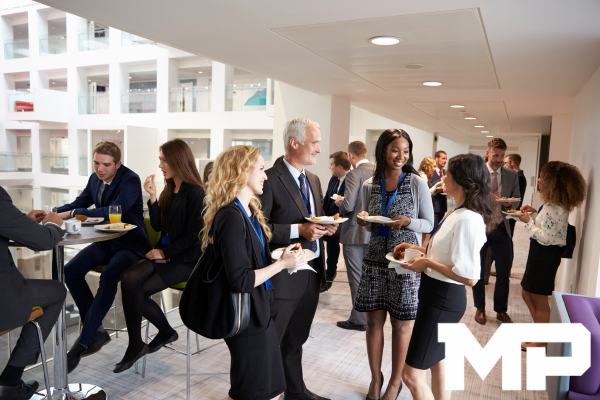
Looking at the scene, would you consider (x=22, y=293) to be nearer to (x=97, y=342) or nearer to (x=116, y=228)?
(x=116, y=228)

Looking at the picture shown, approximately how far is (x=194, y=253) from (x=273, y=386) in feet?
4.09

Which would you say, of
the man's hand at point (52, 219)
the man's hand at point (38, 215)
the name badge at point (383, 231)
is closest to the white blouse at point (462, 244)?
the name badge at point (383, 231)

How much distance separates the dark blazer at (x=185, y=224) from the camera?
2.75 meters

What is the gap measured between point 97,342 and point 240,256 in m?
1.90

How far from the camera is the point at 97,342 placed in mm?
2922

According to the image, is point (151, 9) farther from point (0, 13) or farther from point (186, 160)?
point (0, 13)

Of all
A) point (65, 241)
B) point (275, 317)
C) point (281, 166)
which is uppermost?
point (281, 166)

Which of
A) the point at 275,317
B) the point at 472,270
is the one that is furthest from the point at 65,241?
the point at 472,270

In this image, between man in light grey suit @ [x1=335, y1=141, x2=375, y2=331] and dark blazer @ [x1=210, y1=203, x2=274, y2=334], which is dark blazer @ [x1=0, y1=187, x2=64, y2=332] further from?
man in light grey suit @ [x1=335, y1=141, x2=375, y2=331]

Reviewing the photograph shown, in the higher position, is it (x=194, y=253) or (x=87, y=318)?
(x=194, y=253)

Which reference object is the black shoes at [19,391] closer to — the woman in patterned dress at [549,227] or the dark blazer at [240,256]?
the dark blazer at [240,256]

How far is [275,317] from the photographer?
219 centimetres

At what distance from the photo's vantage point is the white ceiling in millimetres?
2398

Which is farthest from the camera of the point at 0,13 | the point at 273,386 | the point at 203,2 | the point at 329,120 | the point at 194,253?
the point at 0,13
